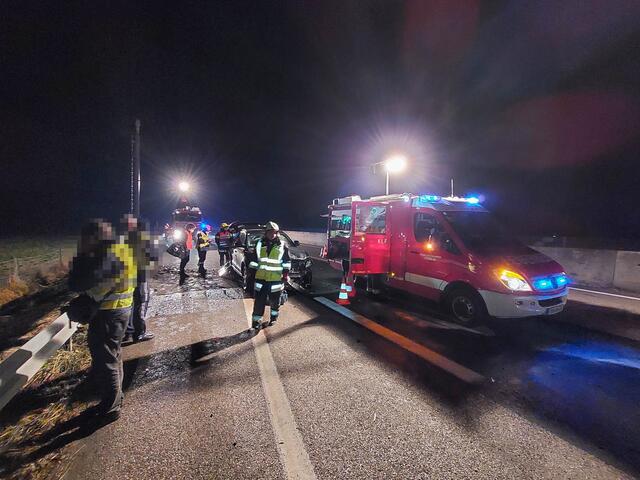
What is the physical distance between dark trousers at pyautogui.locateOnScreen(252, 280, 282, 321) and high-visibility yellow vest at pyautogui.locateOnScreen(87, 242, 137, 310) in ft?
7.77

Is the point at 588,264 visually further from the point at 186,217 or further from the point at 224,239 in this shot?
the point at 186,217

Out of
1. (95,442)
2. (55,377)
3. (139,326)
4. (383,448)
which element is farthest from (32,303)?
(383,448)

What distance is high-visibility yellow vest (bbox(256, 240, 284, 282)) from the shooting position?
18.0 feet

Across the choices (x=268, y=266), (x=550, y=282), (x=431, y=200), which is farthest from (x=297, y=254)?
(x=550, y=282)

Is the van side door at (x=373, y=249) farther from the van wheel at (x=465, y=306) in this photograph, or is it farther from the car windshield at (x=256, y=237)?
the car windshield at (x=256, y=237)

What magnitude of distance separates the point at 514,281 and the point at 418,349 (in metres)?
1.89

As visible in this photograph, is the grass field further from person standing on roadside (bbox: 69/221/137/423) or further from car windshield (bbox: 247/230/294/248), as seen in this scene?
→ person standing on roadside (bbox: 69/221/137/423)

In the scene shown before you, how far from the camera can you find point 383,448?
265cm

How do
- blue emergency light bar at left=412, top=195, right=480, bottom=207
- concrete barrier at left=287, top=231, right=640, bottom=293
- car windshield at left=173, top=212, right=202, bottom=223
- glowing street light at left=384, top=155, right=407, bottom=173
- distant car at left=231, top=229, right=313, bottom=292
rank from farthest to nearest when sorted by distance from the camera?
car windshield at left=173, top=212, right=202, bottom=223 < glowing street light at left=384, top=155, right=407, bottom=173 < distant car at left=231, top=229, right=313, bottom=292 < concrete barrier at left=287, top=231, right=640, bottom=293 < blue emergency light bar at left=412, top=195, right=480, bottom=207

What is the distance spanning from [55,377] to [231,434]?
2.55m

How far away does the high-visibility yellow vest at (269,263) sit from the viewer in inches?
216

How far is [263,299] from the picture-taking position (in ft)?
17.9

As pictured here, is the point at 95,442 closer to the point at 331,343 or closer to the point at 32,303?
the point at 331,343

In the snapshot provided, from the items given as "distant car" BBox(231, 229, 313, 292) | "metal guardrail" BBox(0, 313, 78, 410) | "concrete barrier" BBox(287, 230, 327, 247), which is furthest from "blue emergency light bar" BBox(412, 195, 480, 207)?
"concrete barrier" BBox(287, 230, 327, 247)
